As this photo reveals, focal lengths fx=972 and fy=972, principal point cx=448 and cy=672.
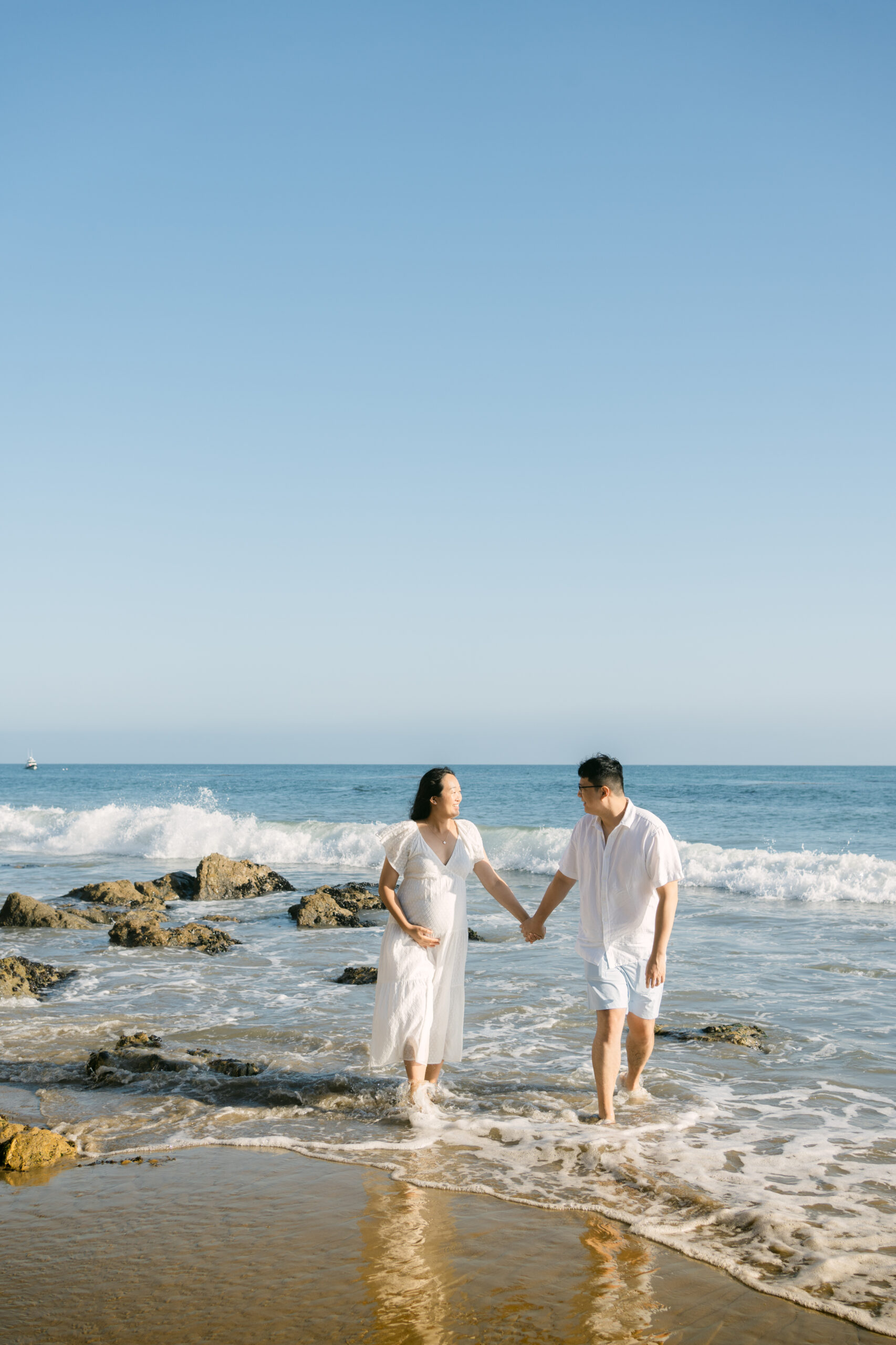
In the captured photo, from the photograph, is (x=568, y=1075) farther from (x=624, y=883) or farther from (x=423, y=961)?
(x=624, y=883)

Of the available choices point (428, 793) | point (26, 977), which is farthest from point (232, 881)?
point (428, 793)

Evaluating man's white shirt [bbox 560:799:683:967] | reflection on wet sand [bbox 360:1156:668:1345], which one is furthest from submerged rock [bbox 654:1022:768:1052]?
reflection on wet sand [bbox 360:1156:668:1345]

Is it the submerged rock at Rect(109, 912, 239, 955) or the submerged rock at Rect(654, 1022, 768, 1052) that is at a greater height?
the submerged rock at Rect(654, 1022, 768, 1052)

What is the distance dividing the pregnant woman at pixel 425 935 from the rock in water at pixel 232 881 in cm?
1168

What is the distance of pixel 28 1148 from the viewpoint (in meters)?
4.93

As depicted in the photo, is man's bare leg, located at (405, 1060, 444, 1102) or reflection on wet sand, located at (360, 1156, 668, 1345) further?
man's bare leg, located at (405, 1060, 444, 1102)

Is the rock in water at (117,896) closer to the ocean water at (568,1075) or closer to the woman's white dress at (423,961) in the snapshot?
the ocean water at (568,1075)

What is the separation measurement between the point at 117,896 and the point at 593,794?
12309 millimetres

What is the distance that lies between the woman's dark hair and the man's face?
0.79 metres

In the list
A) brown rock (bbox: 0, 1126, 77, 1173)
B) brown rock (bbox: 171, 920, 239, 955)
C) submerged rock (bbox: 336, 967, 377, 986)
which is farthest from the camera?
brown rock (bbox: 171, 920, 239, 955)

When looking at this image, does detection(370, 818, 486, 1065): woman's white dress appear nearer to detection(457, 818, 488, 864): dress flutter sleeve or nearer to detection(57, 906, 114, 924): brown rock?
detection(457, 818, 488, 864): dress flutter sleeve

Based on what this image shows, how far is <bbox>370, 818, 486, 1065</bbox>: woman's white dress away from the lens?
18.5 ft

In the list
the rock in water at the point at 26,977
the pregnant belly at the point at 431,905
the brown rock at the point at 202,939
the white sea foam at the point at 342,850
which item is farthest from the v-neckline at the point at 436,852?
the white sea foam at the point at 342,850

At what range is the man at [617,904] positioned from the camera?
17.8 ft
